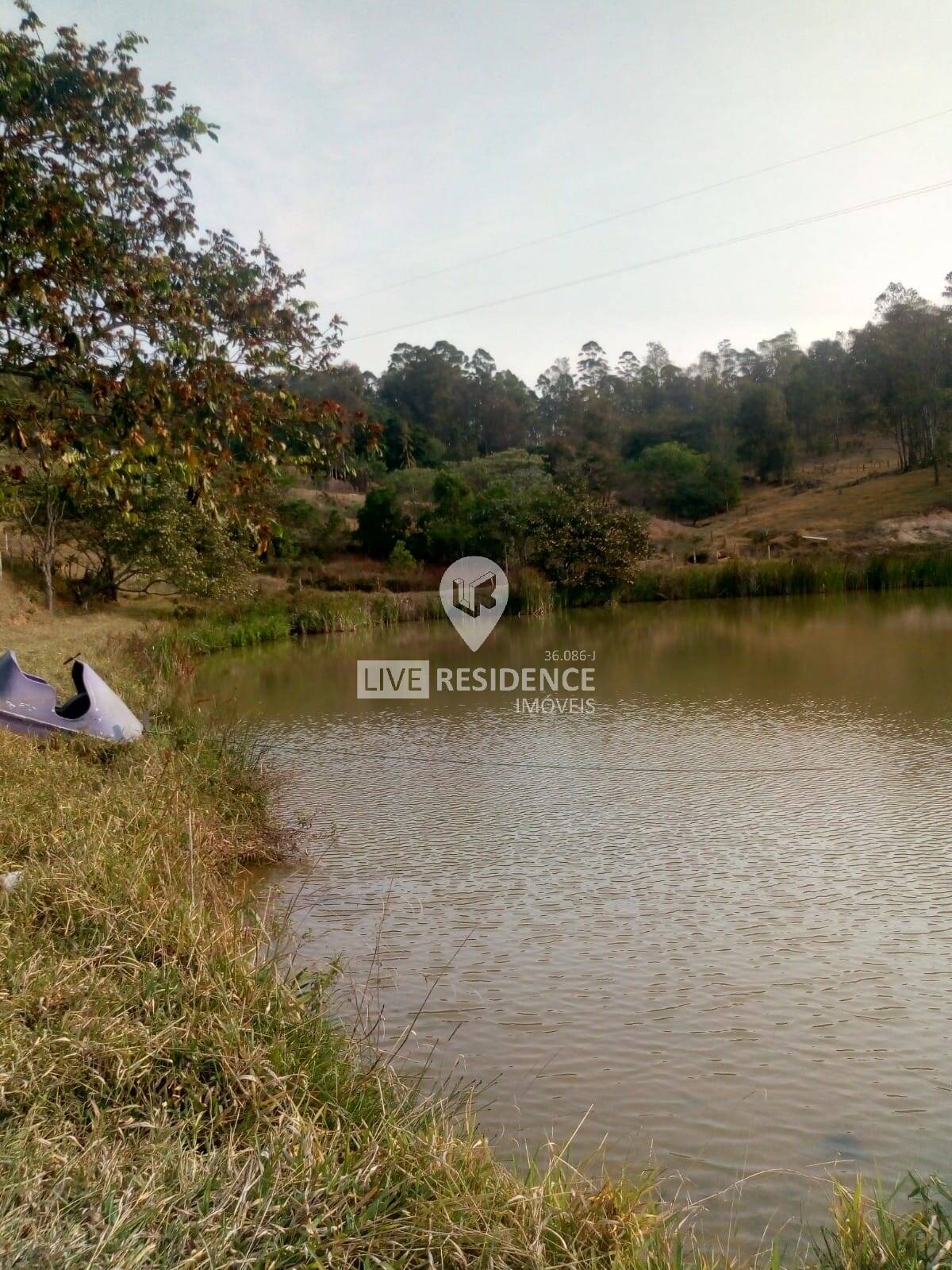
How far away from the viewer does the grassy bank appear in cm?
211

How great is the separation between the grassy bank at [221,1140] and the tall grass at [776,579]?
2616cm

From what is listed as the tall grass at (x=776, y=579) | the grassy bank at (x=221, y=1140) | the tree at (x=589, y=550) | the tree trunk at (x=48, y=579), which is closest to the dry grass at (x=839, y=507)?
the tall grass at (x=776, y=579)

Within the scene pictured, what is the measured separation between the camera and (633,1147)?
3.25 m

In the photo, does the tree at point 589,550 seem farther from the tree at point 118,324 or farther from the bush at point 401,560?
the tree at point 118,324

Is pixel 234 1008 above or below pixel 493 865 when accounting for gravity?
above

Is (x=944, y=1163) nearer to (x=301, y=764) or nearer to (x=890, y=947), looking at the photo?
(x=890, y=947)

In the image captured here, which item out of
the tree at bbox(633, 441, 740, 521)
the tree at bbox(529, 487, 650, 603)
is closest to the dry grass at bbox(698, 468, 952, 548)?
the tree at bbox(633, 441, 740, 521)

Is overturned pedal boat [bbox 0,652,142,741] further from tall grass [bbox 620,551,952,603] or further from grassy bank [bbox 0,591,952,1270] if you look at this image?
tall grass [bbox 620,551,952,603]

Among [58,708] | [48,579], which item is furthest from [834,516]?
[58,708]

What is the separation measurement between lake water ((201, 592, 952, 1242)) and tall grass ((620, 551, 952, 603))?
17.1 metres

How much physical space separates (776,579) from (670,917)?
25.2 metres

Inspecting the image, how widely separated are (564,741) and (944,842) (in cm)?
452

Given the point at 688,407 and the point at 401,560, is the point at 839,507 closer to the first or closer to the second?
the point at 401,560

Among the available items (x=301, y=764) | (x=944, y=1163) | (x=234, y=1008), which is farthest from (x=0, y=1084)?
(x=301, y=764)
